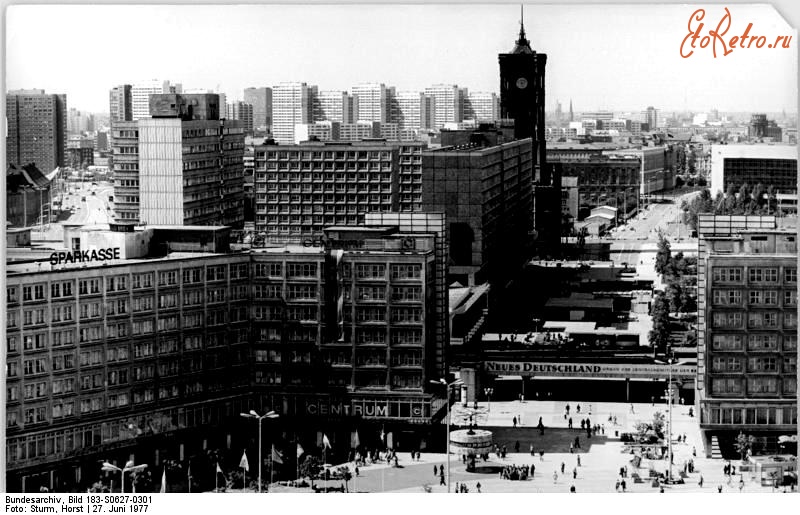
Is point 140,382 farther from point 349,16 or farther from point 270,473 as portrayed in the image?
point 349,16

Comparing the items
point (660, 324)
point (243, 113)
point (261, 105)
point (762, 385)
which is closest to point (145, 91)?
point (261, 105)

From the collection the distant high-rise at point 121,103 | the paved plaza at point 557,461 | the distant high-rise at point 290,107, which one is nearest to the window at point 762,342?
the paved plaza at point 557,461

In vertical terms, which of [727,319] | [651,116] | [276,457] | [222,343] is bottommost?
[276,457]

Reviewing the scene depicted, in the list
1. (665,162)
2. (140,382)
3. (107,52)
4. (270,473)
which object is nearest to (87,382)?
(140,382)

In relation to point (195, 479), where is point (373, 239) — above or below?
above

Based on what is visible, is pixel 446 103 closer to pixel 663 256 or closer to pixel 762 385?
pixel 663 256

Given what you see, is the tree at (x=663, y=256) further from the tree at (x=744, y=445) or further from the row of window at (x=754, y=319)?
the tree at (x=744, y=445)
